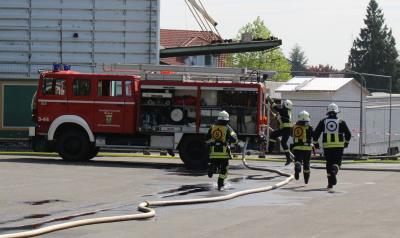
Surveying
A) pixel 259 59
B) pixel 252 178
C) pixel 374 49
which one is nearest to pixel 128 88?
pixel 252 178

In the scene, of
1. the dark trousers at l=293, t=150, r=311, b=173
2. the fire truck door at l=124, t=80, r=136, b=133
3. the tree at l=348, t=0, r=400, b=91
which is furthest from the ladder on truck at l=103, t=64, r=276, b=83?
the tree at l=348, t=0, r=400, b=91

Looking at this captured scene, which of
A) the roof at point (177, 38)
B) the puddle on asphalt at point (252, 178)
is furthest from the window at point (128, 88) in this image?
the roof at point (177, 38)

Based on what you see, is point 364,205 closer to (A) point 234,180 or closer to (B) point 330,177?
(B) point 330,177

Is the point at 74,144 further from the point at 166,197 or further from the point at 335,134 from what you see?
the point at 166,197

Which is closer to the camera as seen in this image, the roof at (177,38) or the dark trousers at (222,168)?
the dark trousers at (222,168)

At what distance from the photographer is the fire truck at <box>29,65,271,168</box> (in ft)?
70.8

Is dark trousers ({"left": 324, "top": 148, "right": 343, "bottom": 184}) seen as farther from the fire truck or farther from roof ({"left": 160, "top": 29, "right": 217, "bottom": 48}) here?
roof ({"left": 160, "top": 29, "right": 217, "bottom": 48})

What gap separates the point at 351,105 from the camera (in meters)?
28.6

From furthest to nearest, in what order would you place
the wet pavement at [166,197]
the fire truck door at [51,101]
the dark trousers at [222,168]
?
the fire truck door at [51,101] → the dark trousers at [222,168] → the wet pavement at [166,197]

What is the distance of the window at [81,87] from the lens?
22.2 m

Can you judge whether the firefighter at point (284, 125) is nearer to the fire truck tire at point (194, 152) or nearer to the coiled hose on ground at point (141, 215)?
the fire truck tire at point (194, 152)

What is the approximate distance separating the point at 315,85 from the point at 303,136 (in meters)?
12.3

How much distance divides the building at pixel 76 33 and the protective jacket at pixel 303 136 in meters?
11.7

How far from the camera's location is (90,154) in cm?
2286
